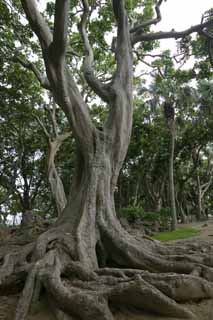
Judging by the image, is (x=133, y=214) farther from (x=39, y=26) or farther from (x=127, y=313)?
(x=127, y=313)

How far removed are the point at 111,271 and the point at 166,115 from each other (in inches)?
568

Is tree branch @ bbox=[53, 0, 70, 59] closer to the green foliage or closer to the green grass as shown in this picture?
the green grass

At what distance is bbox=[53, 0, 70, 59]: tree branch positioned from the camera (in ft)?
16.3

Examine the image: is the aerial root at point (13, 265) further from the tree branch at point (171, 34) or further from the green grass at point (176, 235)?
the green grass at point (176, 235)

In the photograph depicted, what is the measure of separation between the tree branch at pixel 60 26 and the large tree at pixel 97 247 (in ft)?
0.05

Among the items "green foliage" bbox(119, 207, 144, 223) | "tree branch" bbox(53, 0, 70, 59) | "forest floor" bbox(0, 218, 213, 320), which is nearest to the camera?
"forest floor" bbox(0, 218, 213, 320)

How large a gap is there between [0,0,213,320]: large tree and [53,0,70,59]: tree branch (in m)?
0.02

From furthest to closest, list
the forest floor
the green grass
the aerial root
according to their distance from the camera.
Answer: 1. the green grass
2. the aerial root
3. the forest floor

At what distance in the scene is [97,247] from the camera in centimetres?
538

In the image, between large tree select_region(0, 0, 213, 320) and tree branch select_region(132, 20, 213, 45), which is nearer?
large tree select_region(0, 0, 213, 320)

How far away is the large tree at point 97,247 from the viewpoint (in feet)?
11.6

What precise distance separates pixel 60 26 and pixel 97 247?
400 cm

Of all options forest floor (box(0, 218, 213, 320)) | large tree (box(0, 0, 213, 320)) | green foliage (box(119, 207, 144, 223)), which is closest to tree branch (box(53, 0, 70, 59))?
large tree (box(0, 0, 213, 320))

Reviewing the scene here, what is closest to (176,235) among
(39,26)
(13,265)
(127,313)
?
(13,265)
